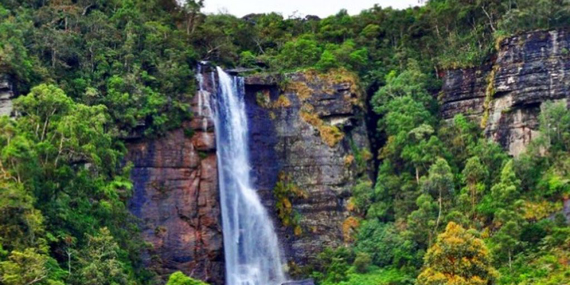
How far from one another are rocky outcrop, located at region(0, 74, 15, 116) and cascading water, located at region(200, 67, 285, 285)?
10.2 metres

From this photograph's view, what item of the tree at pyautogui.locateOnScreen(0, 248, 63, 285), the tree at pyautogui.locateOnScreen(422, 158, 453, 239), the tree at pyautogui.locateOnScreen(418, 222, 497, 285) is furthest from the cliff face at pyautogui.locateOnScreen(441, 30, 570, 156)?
the tree at pyautogui.locateOnScreen(0, 248, 63, 285)

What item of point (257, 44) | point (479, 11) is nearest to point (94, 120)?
point (257, 44)

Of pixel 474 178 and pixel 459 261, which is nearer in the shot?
pixel 459 261

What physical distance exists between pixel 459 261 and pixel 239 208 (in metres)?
15.0

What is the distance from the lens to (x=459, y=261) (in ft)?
110

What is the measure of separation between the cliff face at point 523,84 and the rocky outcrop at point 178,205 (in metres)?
14.6

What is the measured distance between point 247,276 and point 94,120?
1235cm

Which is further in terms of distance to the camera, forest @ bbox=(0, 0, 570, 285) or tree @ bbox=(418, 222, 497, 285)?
forest @ bbox=(0, 0, 570, 285)

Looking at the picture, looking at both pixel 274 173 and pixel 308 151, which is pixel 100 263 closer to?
pixel 274 173

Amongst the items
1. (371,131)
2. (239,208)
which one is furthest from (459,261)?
(371,131)

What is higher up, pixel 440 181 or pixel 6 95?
pixel 6 95

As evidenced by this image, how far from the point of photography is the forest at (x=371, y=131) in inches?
1334

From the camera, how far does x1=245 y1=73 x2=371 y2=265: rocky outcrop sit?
4659 cm

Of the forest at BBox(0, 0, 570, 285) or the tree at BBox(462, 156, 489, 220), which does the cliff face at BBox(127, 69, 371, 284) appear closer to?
the forest at BBox(0, 0, 570, 285)
